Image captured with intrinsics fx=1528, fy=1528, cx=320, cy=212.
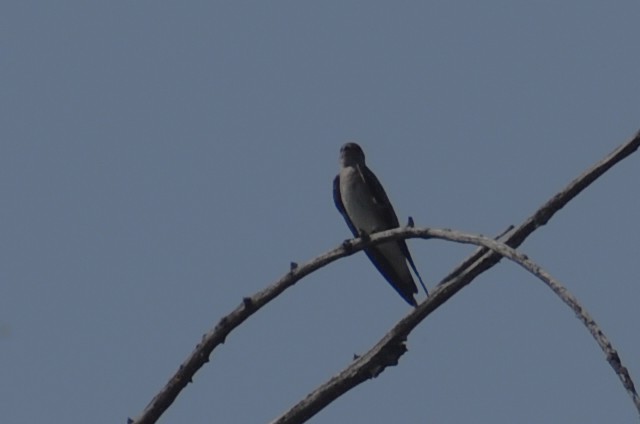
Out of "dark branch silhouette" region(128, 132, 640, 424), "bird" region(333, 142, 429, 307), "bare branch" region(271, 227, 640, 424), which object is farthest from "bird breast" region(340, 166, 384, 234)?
"dark branch silhouette" region(128, 132, 640, 424)

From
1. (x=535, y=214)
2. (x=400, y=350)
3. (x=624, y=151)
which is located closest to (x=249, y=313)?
(x=400, y=350)

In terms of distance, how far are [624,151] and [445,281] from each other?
0.94 meters

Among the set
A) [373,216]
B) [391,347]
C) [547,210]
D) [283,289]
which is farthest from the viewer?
[373,216]

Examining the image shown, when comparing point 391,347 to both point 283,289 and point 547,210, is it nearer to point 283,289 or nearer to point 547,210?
point 283,289

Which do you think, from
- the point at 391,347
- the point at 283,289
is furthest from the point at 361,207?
the point at 391,347

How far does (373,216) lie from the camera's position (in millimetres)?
13836

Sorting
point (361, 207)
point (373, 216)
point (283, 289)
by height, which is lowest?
point (283, 289)

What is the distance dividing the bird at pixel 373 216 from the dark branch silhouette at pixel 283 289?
19.8 feet

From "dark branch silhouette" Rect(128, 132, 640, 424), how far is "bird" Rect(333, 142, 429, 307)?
604 cm

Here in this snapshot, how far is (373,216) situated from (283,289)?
7.12 meters

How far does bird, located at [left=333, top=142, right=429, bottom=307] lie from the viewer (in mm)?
13086

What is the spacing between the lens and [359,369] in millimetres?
6504

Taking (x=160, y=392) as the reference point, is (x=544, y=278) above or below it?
below

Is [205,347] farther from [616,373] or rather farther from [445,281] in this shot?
[616,373]
